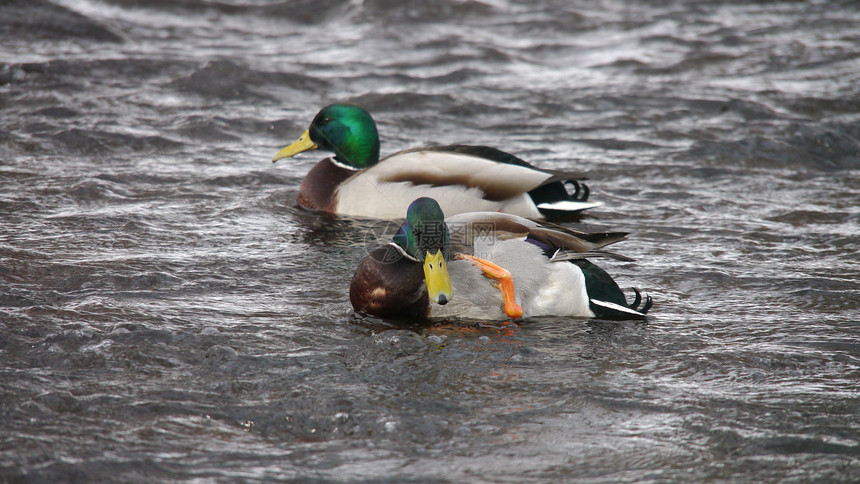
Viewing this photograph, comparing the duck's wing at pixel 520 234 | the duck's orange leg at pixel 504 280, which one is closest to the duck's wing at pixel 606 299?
the duck's wing at pixel 520 234

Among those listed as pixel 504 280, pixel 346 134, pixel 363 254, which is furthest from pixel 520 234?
pixel 346 134

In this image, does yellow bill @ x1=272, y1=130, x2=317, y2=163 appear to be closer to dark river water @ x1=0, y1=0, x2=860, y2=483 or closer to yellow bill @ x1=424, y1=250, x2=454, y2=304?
dark river water @ x1=0, y1=0, x2=860, y2=483

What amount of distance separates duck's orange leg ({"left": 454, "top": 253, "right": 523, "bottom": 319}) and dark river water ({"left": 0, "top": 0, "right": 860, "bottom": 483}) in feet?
0.34

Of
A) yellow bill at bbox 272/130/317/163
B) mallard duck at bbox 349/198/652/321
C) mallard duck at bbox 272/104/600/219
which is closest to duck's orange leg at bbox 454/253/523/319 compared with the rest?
mallard duck at bbox 349/198/652/321

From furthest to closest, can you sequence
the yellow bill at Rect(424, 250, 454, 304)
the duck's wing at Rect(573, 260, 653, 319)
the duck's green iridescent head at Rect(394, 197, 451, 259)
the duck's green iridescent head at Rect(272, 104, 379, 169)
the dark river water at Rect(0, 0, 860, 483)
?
1. the duck's green iridescent head at Rect(272, 104, 379, 169)
2. the duck's wing at Rect(573, 260, 653, 319)
3. the duck's green iridescent head at Rect(394, 197, 451, 259)
4. the yellow bill at Rect(424, 250, 454, 304)
5. the dark river water at Rect(0, 0, 860, 483)

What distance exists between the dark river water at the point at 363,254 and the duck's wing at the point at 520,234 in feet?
1.30

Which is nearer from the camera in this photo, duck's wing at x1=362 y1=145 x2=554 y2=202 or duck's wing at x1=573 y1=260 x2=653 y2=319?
duck's wing at x1=573 y1=260 x2=653 y2=319

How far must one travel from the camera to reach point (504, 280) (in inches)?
181

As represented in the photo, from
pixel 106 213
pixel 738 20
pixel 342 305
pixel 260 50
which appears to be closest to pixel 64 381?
pixel 342 305

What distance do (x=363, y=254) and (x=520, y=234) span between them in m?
1.45

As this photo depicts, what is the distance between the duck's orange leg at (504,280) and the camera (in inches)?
179

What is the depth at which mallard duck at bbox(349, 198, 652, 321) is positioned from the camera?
4.55 metres

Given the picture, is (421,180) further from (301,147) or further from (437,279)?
(437,279)

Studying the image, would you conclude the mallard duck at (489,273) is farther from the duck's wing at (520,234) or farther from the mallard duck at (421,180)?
the mallard duck at (421,180)
